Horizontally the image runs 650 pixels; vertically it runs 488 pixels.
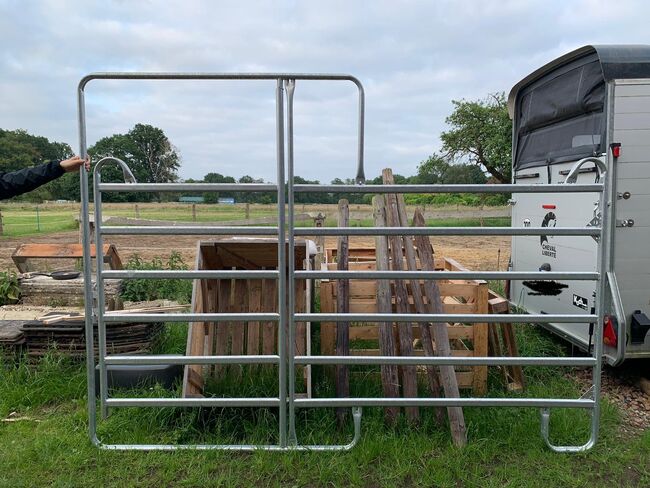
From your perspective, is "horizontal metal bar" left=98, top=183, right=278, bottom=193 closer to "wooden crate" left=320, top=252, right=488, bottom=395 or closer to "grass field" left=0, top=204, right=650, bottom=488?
"wooden crate" left=320, top=252, right=488, bottom=395

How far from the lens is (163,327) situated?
4.84 m

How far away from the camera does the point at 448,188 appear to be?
3.03 metres

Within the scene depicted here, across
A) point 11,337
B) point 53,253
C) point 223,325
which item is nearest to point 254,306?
point 223,325

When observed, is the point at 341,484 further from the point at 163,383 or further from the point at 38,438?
the point at 38,438

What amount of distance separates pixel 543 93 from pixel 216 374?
4441 mm

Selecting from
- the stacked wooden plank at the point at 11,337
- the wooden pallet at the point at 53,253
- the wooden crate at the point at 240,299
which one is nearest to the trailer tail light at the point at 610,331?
the wooden crate at the point at 240,299

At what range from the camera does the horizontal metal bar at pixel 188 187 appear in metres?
2.94

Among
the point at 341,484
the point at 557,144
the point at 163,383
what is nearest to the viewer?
the point at 341,484

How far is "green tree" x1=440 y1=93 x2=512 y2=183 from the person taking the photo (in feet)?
77.4

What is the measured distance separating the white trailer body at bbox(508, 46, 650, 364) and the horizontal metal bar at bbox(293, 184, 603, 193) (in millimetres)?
238

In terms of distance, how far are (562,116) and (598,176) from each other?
3.73 feet

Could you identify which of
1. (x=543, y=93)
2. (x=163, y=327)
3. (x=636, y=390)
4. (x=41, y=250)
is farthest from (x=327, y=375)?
(x=41, y=250)

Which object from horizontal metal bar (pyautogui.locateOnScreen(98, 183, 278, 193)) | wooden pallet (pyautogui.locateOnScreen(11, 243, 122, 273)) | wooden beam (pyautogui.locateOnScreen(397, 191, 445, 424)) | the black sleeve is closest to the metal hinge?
Answer: wooden beam (pyautogui.locateOnScreen(397, 191, 445, 424))

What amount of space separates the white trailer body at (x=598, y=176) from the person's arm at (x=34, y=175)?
3.31 meters
